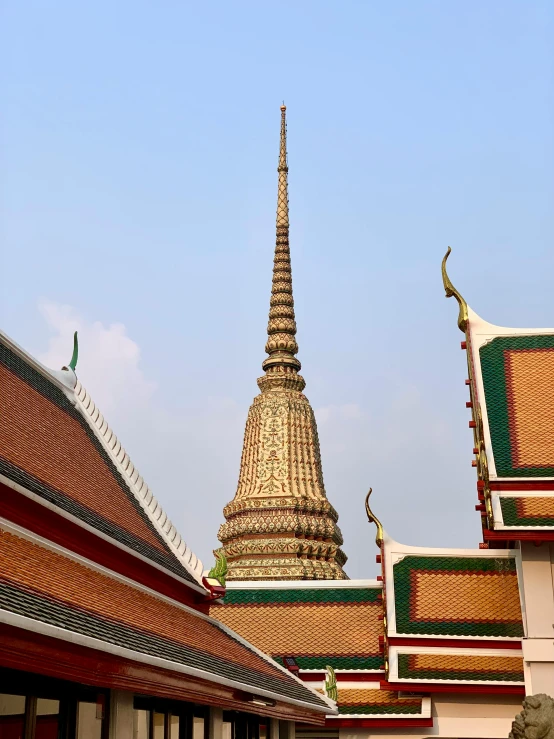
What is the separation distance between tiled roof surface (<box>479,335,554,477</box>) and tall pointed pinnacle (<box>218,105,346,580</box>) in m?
13.6

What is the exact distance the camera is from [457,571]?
1948 centimetres

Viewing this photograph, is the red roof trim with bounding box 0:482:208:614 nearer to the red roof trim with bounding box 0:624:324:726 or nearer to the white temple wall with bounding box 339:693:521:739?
the red roof trim with bounding box 0:624:324:726

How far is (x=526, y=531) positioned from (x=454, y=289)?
567 cm

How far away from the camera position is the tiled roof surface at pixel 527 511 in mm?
15828

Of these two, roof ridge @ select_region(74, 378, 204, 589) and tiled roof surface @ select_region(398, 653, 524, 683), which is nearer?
roof ridge @ select_region(74, 378, 204, 589)

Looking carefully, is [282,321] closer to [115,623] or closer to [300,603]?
[300,603]

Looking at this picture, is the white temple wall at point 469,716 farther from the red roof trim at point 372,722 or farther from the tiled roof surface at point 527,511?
the tiled roof surface at point 527,511

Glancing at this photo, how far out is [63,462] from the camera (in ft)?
41.5

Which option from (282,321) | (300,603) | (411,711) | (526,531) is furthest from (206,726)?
(282,321)

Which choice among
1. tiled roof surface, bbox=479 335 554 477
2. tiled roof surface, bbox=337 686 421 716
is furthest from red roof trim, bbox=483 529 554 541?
tiled roof surface, bbox=337 686 421 716

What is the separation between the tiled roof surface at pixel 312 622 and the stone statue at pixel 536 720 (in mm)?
7638

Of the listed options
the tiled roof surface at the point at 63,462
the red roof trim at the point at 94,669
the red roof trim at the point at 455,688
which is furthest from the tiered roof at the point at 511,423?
the red roof trim at the point at 94,669

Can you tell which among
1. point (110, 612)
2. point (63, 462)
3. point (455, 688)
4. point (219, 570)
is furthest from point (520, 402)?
point (110, 612)

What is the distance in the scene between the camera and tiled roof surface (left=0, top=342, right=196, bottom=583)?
10781mm
